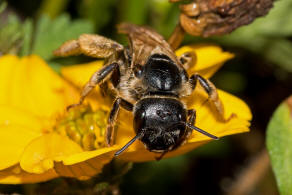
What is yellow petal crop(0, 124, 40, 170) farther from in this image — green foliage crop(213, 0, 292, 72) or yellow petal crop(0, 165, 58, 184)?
green foliage crop(213, 0, 292, 72)

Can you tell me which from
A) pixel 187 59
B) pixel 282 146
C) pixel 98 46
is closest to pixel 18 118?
pixel 98 46

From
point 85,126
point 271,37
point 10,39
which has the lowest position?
point 271,37

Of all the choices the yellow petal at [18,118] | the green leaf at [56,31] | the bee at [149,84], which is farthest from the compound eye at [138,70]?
the green leaf at [56,31]

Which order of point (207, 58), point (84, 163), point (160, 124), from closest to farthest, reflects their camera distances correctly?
1. point (160, 124)
2. point (84, 163)
3. point (207, 58)

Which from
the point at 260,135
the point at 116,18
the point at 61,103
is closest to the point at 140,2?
the point at 116,18

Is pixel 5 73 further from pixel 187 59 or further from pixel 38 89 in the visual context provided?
pixel 187 59

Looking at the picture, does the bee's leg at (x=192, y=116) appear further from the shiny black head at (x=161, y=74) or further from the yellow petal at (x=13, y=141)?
the yellow petal at (x=13, y=141)

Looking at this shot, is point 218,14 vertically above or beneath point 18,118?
above
